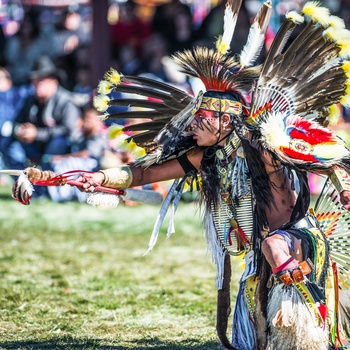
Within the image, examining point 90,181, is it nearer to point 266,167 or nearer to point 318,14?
point 266,167

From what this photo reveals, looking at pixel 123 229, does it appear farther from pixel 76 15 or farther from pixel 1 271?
pixel 76 15

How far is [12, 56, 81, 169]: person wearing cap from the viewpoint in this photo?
36.6 feet

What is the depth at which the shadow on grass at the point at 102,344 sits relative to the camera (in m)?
4.60

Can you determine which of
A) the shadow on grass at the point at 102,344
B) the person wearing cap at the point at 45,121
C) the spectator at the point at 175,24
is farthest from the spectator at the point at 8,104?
the shadow on grass at the point at 102,344

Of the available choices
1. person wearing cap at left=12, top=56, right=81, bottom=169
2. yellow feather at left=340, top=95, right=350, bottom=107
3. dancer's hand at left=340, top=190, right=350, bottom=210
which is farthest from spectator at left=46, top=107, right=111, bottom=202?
dancer's hand at left=340, top=190, right=350, bottom=210

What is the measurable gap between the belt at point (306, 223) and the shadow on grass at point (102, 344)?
3.16ft

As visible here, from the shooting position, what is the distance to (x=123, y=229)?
8.81 meters

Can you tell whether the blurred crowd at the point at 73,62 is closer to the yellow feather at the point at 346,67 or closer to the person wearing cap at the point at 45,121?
the person wearing cap at the point at 45,121

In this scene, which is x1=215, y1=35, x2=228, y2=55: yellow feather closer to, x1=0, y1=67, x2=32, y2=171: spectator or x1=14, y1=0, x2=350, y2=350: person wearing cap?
x1=14, y1=0, x2=350, y2=350: person wearing cap

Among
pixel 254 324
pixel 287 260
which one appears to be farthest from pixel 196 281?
pixel 287 260

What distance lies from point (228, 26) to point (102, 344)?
6.26ft

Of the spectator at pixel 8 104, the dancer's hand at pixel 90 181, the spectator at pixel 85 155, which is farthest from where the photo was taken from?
the spectator at pixel 8 104

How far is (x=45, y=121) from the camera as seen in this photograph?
37.2ft

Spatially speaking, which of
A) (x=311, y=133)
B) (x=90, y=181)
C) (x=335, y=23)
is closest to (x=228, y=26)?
(x=335, y=23)
